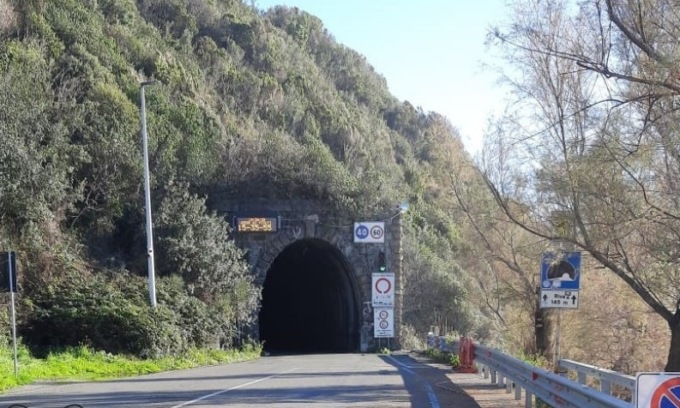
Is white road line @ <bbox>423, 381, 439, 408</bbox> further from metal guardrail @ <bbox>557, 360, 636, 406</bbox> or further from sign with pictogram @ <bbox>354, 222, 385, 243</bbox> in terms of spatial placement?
sign with pictogram @ <bbox>354, 222, 385, 243</bbox>

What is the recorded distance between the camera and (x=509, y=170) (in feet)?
73.8

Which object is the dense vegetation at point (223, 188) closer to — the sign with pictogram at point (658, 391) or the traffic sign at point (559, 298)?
the traffic sign at point (559, 298)

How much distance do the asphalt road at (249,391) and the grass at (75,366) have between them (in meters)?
0.92

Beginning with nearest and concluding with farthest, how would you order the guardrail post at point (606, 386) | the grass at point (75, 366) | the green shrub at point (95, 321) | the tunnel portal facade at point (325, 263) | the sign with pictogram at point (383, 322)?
the guardrail post at point (606, 386), the grass at point (75, 366), the green shrub at point (95, 321), the tunnel portal facade at point (325, 263), the sign with pictogram at point (383, 322)

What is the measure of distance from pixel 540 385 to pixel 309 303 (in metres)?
36.8

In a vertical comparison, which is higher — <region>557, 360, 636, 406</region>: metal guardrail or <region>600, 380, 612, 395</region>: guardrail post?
<region>557, 360, 636, 406</region>: metal guardrail

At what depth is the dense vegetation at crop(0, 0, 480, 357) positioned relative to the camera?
22.4 metres

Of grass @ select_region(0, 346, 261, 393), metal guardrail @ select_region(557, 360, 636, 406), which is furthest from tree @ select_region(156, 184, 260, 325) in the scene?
metal guardrail @ select_region(557, 360, 636, 406)

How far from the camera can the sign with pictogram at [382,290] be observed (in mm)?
35188

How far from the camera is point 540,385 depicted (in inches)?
437

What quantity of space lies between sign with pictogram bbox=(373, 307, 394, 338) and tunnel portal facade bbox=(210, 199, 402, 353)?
0.77 metres

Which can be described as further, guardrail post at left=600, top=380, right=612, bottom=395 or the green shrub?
the green shrub

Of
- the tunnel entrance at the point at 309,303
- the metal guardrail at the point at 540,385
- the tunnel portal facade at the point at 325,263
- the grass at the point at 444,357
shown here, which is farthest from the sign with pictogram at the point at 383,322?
the metal guardrail at the point at 540,385

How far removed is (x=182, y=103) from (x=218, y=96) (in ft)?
27.8
